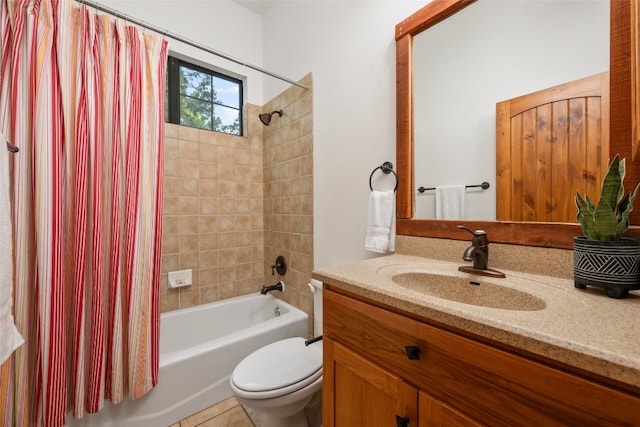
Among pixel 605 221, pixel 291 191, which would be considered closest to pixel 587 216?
pixel 605 221

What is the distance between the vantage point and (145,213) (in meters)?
1.26

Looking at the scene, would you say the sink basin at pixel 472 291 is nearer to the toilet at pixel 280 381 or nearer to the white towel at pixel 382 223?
the white towel at pixel 382 223

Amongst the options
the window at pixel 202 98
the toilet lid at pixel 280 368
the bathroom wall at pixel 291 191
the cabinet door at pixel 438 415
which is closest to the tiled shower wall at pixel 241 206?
the bathroom wall at pixel 291 191

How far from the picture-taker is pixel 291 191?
6.41 ft

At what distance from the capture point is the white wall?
4.29ft

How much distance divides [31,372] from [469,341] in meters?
1.61

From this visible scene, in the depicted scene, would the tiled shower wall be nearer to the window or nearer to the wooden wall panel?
the window

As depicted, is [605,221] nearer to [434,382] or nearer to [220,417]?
[434,382]

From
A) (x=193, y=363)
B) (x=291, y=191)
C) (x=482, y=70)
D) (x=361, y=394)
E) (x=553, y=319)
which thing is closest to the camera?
(x=553, y=319)

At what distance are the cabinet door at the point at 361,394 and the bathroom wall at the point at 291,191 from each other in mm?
935

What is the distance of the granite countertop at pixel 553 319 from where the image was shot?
15.2 inches

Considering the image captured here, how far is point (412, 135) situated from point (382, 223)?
426 millimetres

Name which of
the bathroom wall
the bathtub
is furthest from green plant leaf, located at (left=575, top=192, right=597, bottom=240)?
the bathtub

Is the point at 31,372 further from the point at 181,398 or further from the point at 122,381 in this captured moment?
the point at 181,398
